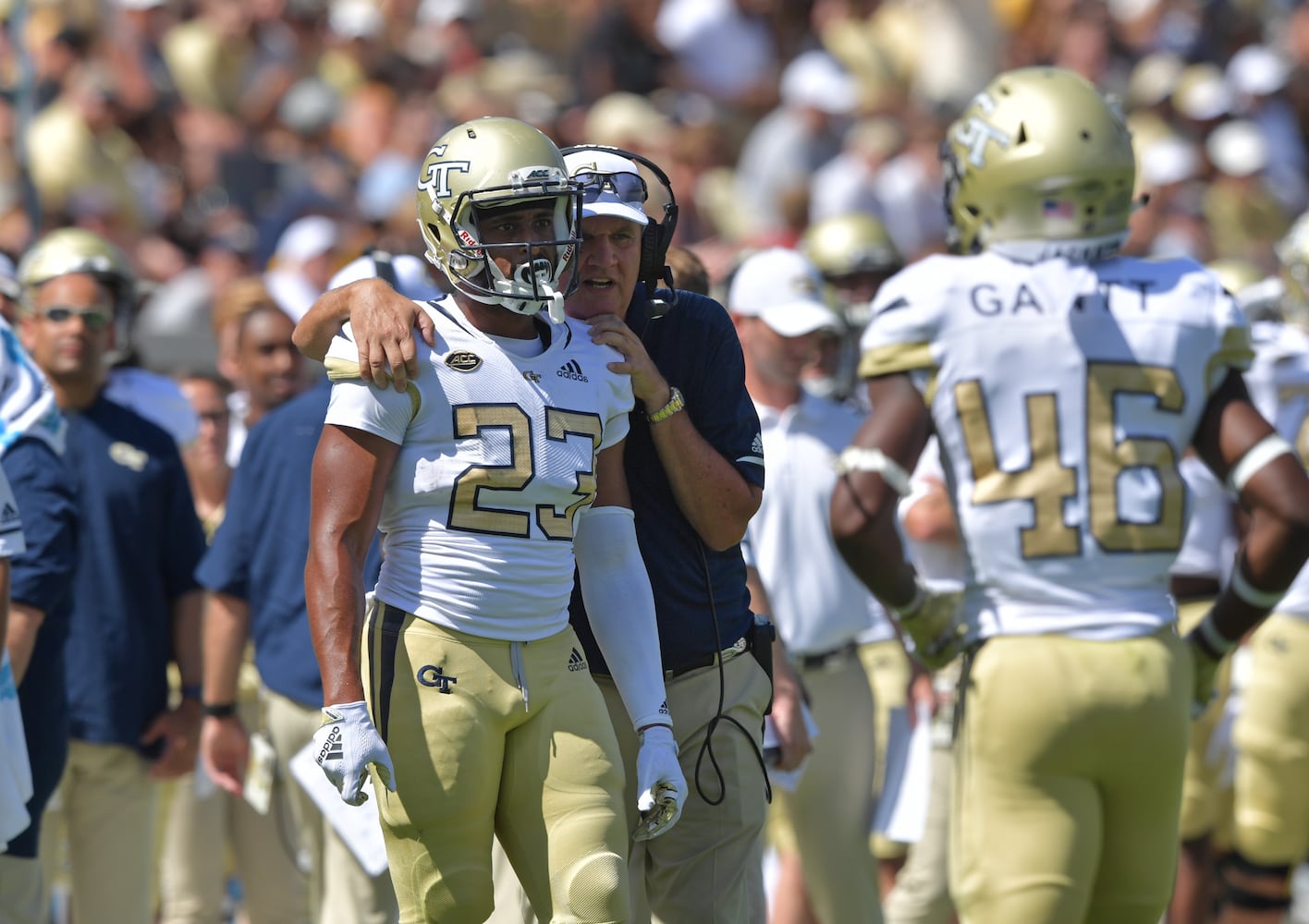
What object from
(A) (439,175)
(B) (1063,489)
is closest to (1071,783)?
(B) (1063,489)

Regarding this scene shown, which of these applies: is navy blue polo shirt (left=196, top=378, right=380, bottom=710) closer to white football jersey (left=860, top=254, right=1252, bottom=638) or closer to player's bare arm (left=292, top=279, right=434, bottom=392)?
player's bare arm (left=292, top=279, right=434, bottom=392)

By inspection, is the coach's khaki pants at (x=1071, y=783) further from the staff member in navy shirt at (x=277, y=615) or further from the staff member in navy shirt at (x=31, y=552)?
the staff member in navy shirt at (x=31, y=552)

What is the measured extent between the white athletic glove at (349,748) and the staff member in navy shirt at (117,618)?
222cm

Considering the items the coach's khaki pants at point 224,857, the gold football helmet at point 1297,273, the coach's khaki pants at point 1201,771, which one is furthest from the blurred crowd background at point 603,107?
the coach's khaki pants at point 1201,771

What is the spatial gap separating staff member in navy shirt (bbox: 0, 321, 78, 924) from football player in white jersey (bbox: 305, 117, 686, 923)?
1.36 meters

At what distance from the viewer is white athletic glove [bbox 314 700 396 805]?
3.34 m

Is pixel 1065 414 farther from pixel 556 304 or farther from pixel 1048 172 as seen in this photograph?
pixel 556 304

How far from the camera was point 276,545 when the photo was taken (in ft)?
18.2

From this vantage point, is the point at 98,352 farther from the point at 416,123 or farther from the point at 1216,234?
the point at 1216,234

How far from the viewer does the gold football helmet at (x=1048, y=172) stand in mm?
Answer: 4297

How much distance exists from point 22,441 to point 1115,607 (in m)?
2.65

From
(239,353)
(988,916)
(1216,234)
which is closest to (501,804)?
(988,916)

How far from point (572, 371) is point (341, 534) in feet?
1.91

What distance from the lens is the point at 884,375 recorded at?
4273mm
